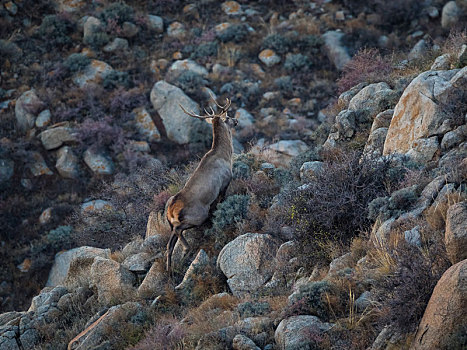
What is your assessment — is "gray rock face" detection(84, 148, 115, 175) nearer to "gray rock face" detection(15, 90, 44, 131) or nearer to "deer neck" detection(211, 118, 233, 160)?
"gray rock face" detection(15, 90, 44, 131)

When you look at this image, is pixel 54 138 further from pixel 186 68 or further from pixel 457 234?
pixel 457 234

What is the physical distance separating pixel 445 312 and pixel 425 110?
4.94 meters

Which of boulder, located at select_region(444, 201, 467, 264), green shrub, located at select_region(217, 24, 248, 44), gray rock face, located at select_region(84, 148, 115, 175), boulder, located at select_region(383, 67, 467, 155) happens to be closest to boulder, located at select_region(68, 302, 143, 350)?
boulder, located at select_region(444, 201, 467, 264)

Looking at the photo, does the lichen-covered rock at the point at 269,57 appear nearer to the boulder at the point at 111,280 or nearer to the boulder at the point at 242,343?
the boulder at the point at 111,280

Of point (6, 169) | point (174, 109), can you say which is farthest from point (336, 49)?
point (6, 169)

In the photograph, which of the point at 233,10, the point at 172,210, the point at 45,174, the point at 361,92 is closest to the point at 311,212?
the point at 172,210

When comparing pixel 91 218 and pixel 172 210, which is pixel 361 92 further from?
pixel 91 218

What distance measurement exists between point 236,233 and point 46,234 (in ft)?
37.3

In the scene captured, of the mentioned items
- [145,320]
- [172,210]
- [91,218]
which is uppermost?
[172,210]

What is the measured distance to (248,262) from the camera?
29.2 ft

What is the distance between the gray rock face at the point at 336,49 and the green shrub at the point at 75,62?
33.4 ft

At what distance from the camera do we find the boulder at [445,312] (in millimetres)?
5134

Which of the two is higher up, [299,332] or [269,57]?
[299,332]

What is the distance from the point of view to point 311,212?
28.2 ft
